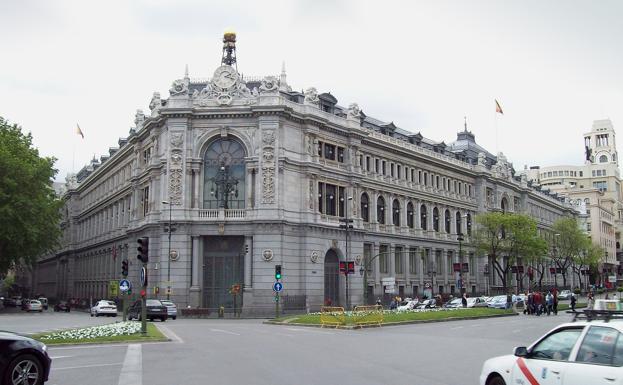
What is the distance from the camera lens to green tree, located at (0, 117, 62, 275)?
2467 inches

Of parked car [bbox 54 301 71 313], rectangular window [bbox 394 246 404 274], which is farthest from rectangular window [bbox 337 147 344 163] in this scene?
parked car [bbox 54 301 71 313]

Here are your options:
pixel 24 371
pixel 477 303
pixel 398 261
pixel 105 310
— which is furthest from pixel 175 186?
pixel 24 371

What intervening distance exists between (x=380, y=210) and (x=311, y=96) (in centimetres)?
1712

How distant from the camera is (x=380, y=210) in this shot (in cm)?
7256

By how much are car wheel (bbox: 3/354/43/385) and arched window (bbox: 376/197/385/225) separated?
60.2m

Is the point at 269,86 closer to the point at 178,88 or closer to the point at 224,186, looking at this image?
the point at 178,88

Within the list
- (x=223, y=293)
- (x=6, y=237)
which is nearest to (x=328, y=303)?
(x=223, y=293)

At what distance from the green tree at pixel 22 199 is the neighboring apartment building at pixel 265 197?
27.9ft

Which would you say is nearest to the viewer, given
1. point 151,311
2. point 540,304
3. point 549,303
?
point 151,311

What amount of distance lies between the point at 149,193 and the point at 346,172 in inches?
752

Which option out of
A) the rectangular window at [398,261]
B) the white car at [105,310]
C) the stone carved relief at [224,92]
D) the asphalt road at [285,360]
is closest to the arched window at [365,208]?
the rectangular window at [398,261]

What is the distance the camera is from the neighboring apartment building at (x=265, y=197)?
56.9m

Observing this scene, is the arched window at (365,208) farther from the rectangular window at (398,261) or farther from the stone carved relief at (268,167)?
the stone carved relief at (268,167)

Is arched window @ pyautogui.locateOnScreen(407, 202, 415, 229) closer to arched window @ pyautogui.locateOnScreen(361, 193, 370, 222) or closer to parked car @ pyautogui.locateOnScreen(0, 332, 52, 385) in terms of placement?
arched window @ pyautogui.locateOnScreen(361, 193, 370, 222)
